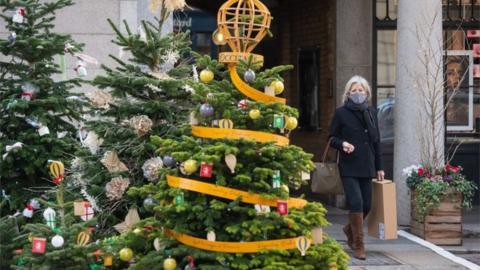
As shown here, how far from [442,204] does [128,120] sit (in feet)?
15.6

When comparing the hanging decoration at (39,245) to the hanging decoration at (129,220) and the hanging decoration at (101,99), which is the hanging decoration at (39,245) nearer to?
the hanging decoration at (129,220)

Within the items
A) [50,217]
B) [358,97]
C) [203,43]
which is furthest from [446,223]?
[203,43]

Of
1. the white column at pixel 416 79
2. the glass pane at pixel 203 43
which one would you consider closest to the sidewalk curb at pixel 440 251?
the white column at pixel 416 79

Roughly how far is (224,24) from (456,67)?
926 centimetres

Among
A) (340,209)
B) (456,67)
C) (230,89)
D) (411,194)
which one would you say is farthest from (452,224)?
(230,89)

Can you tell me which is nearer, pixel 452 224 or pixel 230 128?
pixel 230 128

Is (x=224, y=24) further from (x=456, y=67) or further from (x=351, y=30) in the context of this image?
(x=456, y=67)

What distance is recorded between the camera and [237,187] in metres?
5.13

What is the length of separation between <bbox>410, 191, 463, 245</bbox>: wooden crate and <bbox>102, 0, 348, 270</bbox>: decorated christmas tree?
16.3 ft

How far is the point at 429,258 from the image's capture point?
9289 millimetres

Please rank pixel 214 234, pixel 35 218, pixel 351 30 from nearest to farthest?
pixel 214 234 < pixel 35 218 < pixel 351 30

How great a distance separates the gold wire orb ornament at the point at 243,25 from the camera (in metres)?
5.43

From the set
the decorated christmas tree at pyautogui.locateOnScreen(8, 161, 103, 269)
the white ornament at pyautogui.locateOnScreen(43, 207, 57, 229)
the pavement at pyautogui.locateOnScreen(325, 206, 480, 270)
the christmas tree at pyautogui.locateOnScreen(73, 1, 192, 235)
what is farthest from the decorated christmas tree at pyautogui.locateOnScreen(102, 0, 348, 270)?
the pavement at pyautogui.locateOnScreen(325, 206, 480, 270)

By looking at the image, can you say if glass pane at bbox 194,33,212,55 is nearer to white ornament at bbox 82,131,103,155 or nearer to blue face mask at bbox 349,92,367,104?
blue face mask at bbox 349,92,367,104
